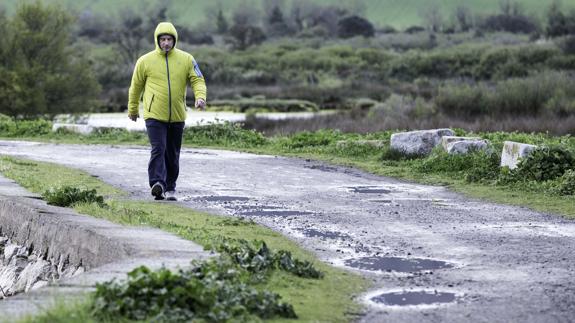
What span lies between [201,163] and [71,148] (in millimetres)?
5567

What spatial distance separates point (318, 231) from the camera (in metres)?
11.4

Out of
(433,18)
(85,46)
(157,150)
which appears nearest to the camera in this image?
(157,150)

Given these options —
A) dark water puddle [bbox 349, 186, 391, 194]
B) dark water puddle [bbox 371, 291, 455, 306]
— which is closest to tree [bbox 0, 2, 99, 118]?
dark water puddle [bbox 349, 186, 391, 194]

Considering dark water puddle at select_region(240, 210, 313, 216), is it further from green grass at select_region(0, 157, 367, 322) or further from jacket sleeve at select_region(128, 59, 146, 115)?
jacket sleeve at select_region(128, 59, 146, 115)

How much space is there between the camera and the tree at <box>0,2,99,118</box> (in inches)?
1842

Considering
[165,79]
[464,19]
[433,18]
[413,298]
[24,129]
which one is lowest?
[24,129]

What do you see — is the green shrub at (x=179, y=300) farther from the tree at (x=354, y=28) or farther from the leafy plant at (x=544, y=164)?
the tree at (x=354, y=28)

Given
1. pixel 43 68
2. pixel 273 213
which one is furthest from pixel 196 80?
pixel 43 68

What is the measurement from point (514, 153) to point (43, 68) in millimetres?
34574

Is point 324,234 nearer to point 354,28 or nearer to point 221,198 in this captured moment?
point 221,198

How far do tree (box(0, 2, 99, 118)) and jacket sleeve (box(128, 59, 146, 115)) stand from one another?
33.4 metres

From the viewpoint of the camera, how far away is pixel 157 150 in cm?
1420

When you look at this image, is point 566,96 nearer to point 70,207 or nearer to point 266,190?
point 266,190

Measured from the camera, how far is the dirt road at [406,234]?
7551 mm
